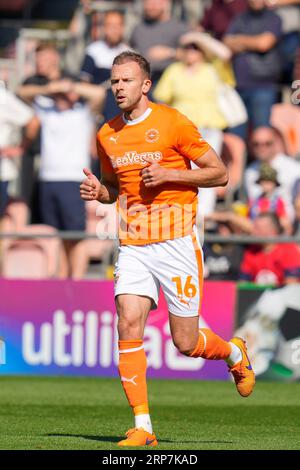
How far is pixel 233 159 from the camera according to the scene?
53.0 ft

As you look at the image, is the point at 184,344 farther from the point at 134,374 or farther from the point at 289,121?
the point at 289,121

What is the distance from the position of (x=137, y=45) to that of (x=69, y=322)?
434 cm

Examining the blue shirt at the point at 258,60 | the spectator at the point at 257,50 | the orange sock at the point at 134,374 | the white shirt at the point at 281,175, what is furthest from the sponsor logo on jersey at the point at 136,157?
the blue shirt at the point at 258,60

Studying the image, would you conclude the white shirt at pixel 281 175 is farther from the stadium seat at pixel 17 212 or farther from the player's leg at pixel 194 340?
the player's leg at pixel 194 340

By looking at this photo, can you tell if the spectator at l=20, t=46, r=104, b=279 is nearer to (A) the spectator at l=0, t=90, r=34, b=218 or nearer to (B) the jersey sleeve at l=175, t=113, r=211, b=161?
(A) the spectator at l=0, t=90, r=34, b=218

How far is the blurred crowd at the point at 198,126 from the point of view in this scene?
14.9m

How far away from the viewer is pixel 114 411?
1082 centimetres

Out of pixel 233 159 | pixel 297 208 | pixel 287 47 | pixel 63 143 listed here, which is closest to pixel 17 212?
pixel 63 143

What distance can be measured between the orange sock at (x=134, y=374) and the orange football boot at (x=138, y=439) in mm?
176

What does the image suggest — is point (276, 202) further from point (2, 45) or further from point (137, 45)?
point (2, 45)

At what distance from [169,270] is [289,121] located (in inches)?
338
